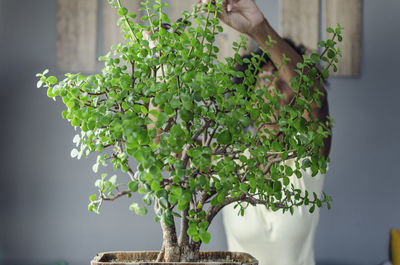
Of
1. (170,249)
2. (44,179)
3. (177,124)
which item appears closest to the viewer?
(177,124)

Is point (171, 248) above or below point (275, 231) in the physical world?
above

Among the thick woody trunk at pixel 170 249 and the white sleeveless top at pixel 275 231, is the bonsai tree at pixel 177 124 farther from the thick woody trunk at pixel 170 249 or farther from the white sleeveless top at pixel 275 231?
the white sleeveless top at pixel 275 231

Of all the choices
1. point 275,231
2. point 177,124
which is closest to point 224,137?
point 177,124

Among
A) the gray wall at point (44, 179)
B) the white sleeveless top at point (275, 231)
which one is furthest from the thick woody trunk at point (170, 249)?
the gray wall at point (44, 179)

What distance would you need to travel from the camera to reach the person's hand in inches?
46.5

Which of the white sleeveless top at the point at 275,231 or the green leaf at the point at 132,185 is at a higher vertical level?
the green leaf at the point at 132,185

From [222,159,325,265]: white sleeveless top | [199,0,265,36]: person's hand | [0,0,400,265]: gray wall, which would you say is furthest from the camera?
[0,0,400,265]: gray wall

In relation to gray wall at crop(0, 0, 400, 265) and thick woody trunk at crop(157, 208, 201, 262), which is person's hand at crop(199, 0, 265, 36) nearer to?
thick woody trunk at crop(157, 208, 201, 262)

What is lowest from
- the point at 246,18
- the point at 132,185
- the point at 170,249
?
the point at 170,249

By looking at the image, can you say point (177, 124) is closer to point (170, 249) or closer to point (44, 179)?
point (170, 249)

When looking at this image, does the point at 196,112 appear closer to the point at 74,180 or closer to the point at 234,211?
the point at 234,211

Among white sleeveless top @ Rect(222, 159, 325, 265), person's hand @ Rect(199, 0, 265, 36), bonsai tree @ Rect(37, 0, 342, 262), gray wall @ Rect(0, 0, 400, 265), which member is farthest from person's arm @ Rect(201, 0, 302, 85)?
gray wall @ Rect(0, 0, 400, 265)

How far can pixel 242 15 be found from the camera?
121 centimetres

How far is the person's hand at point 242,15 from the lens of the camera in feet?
3.87
